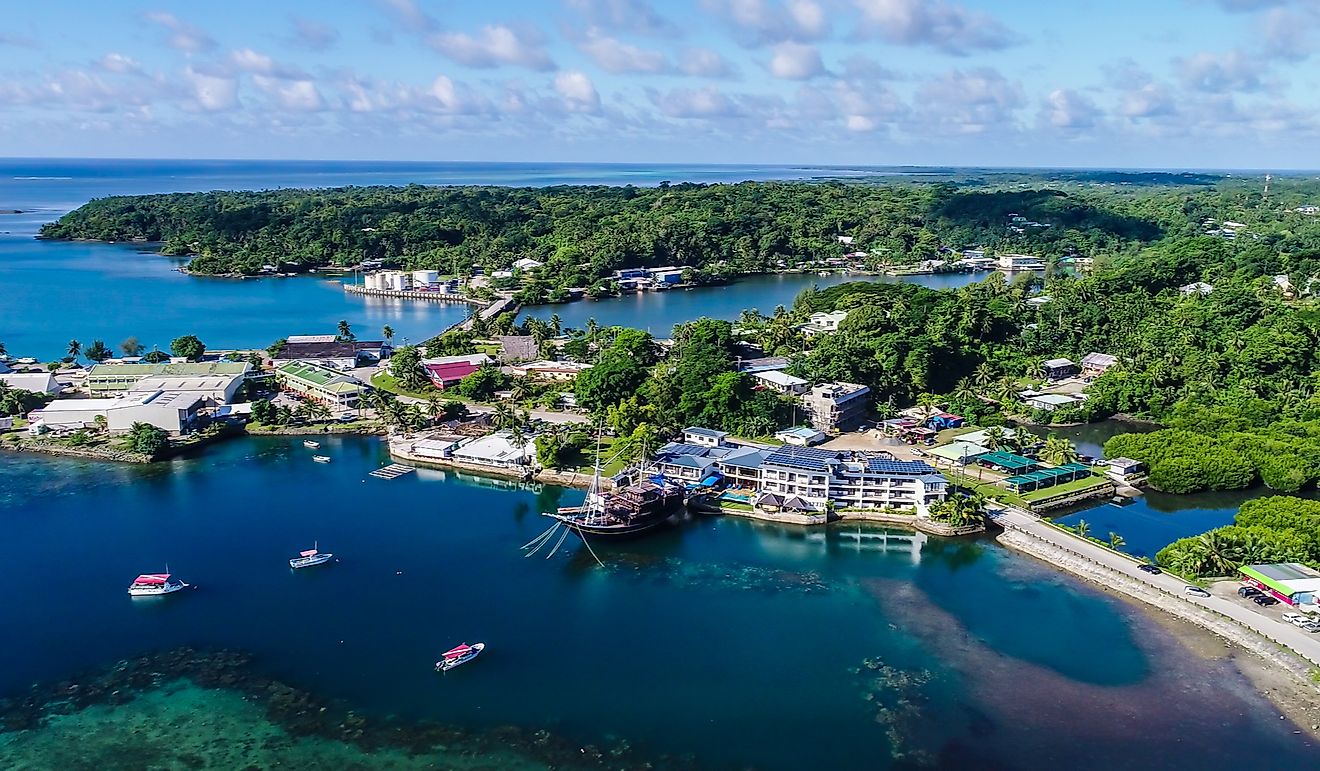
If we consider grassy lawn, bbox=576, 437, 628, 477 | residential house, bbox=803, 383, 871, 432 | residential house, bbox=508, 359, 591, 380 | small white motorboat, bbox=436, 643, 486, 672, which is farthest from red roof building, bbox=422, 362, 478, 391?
small white motorboat, bbox=436, 643, 486, 672

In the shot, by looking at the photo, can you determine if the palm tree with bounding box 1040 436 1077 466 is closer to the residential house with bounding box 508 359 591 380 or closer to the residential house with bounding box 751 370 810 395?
the residential house with bounding box 751 370 810 395

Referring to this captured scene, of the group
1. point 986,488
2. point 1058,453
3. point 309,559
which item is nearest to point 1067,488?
point 1058,453

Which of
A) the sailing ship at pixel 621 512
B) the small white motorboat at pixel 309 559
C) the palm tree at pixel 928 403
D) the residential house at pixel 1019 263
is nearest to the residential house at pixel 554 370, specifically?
the sailing ship at pixel 621 512

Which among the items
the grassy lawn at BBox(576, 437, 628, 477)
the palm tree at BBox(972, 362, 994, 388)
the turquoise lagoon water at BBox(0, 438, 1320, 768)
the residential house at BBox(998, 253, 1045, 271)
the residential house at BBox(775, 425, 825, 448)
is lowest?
the turquoise lagoon water at BBox(0, 438, 1320, 768)

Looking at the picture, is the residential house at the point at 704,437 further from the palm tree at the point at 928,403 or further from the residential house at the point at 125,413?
the residential house at the point at 125,413

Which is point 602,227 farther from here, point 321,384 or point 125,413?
point 125,413
